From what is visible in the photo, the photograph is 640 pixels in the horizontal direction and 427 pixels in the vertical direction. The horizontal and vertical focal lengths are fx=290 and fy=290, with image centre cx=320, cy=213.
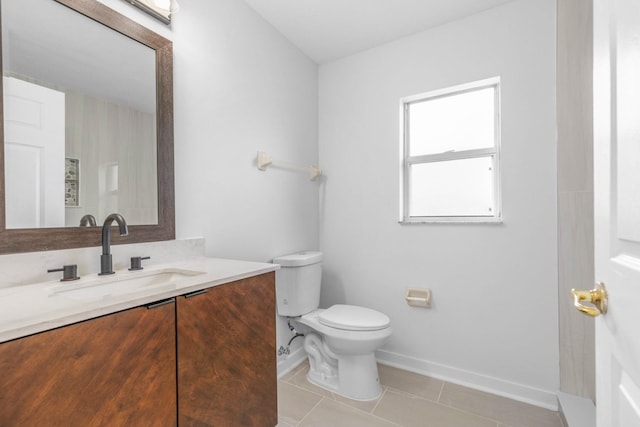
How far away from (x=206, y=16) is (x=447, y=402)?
259 cm

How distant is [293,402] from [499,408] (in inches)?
46.7

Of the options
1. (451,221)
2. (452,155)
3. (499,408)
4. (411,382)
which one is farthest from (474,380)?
(452,155)

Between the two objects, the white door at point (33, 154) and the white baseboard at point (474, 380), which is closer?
the white door at point (33, 154)

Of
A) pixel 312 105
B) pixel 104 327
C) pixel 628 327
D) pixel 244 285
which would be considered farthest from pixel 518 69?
pixel 104 327

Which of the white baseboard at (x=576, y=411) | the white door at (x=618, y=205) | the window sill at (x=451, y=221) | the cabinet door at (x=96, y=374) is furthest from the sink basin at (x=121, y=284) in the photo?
the white baseboard at (x=576, y=411)

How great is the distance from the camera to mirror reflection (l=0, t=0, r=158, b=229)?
0.97m

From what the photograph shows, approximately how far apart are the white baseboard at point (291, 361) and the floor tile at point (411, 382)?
0.58m

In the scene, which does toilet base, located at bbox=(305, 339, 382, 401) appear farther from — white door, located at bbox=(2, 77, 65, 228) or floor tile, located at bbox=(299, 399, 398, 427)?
white door, located at bbox=(2, 77, 65, 228)

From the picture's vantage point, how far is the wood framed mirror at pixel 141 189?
948 mm

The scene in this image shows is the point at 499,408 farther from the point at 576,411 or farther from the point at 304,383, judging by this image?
the point at 304,383

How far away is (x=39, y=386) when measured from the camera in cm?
62

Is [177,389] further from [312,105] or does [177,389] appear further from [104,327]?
[312,105]

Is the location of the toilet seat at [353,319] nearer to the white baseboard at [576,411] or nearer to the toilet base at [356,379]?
the toilet base at [356,379]

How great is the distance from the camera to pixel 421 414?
1606mm
